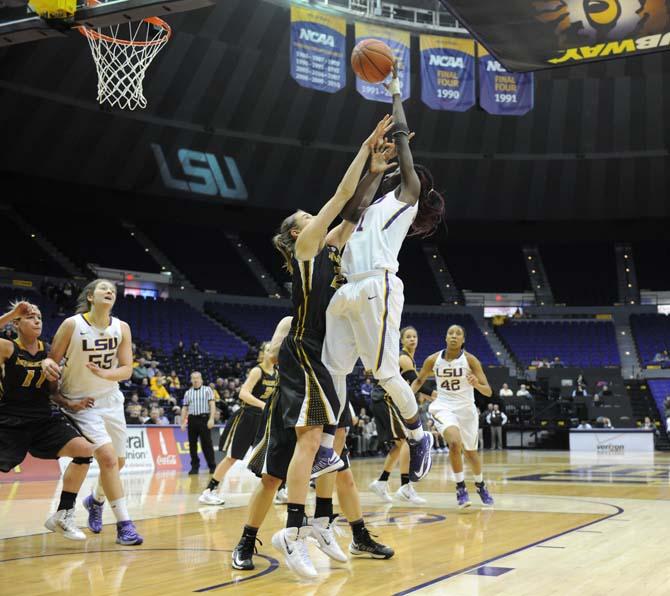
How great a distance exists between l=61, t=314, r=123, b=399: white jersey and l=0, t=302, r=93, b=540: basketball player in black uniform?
11 cm

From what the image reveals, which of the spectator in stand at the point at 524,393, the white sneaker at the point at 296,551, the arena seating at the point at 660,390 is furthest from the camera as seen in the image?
the arena seating at the point at 660,390

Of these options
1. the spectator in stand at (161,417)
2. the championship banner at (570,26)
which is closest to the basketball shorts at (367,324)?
the championship banner at (570,26)

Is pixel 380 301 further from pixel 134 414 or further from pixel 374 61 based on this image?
pixel 134 414

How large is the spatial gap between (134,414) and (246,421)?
7198mm

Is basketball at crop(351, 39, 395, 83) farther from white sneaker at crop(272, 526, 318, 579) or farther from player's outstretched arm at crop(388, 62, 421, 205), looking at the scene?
white sneaker at crop(272, 526, 318, 579)

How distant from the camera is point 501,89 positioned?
22.6 meters

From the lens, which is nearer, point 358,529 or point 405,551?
point 358,529

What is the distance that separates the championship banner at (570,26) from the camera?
32.0 ft

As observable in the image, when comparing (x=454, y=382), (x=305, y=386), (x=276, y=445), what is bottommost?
(x=276, y=445)

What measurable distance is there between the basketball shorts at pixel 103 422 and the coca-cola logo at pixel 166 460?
9.49 m

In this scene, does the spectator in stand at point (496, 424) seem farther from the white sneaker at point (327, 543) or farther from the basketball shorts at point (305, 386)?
the basketball shorts at point (305, 386)

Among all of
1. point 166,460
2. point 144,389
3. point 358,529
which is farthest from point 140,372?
point 358,529

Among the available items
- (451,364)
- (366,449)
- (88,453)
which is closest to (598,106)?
(366,449)

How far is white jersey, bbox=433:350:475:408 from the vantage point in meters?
8.49
